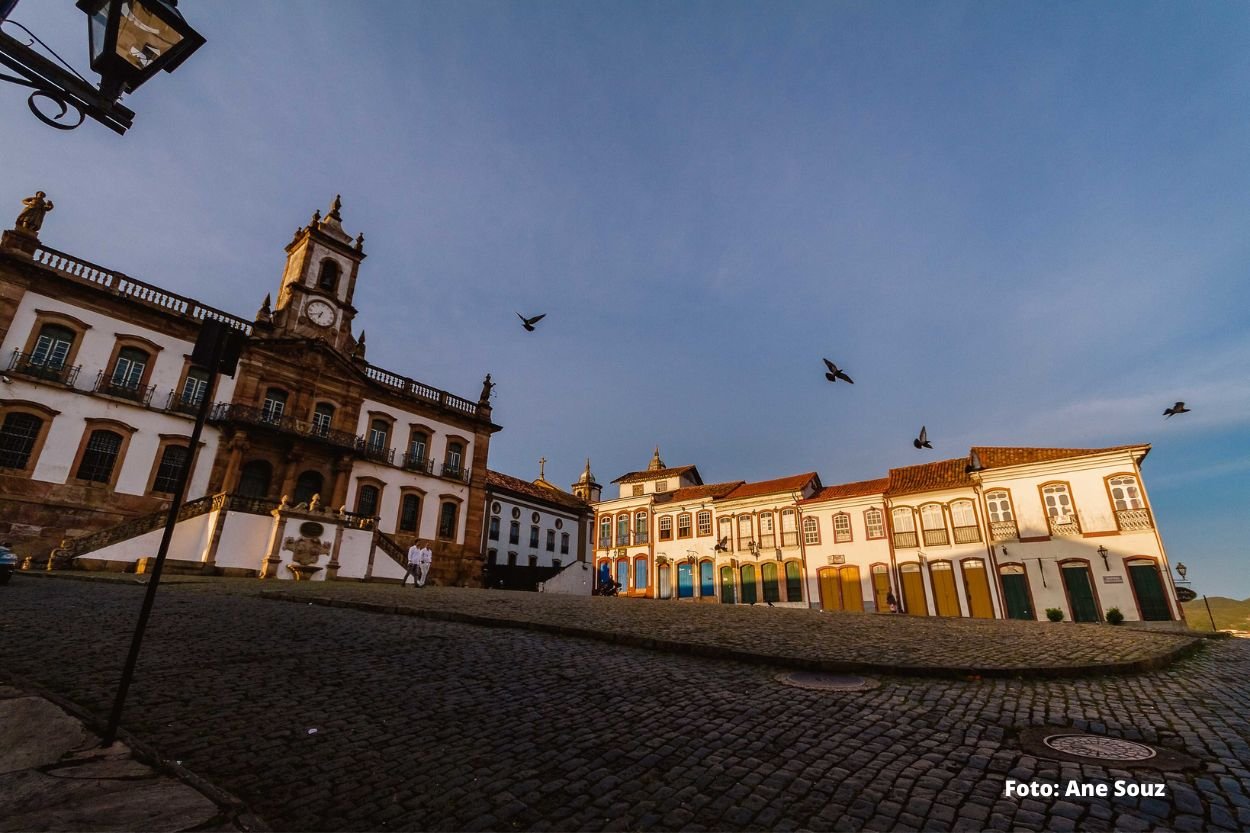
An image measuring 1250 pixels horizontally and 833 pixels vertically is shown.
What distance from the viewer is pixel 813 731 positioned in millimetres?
4422

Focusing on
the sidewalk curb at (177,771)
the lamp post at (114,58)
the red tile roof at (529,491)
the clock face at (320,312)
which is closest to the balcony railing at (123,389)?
the clock face at (320,312)

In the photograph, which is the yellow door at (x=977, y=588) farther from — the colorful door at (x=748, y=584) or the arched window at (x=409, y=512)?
the arched window at (x=409, y=512)

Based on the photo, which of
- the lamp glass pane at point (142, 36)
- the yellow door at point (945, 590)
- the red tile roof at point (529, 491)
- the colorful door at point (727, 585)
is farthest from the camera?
the red tile roof at point (529, 491)

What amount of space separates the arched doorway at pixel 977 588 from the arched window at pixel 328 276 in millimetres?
37003

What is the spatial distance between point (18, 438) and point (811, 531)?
3596 centimetres

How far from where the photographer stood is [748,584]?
34875 millimetres

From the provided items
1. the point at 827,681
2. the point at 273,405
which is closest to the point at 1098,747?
the point at 827,681

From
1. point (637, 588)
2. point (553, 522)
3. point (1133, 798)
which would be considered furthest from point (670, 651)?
point (553, 522)

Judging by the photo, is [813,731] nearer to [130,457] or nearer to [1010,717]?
[1010,717]

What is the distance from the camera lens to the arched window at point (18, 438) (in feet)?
65.2

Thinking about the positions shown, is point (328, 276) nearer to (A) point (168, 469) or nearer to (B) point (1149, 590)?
(A) point (168, 469)

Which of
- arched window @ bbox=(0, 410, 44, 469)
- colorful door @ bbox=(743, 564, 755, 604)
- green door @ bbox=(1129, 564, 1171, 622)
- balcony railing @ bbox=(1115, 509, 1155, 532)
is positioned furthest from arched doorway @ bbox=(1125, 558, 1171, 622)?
arched window @ bbox=(0, 410, 44, 469)

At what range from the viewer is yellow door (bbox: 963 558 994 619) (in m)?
27.2

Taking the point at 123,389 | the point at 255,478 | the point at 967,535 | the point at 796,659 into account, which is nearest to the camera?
the point at 796,659
